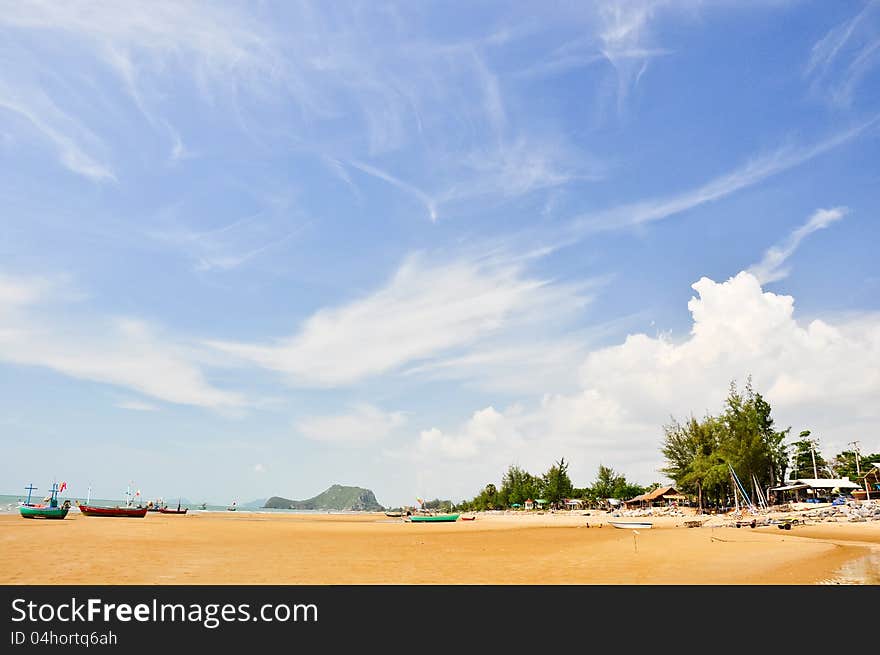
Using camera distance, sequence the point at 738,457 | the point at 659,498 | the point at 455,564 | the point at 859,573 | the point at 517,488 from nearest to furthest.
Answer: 1. the point at 859,573
2. the point at 455,564
3. the point at 738,457
4. the point at 659,498
5. the point at 517,488

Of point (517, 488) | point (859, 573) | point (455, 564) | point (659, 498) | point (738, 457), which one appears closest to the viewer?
point (859, 573)

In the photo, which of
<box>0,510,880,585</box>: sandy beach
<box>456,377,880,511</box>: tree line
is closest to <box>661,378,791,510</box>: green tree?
<box>456,377,880,511</box>: tree line

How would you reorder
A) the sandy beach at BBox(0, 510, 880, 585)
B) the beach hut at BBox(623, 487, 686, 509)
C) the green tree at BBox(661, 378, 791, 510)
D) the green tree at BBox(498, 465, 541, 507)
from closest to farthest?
1. the sandy beach at BBox(0, 510, 880, 585)
2. the green tree at BBox(661, 378, 791, 510)
3. the beach hut at BBox(623, 487, 686, 509)
4. the green tree at BBox(498, 465, 541, 507)

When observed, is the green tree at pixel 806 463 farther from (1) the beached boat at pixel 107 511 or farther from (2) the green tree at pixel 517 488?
(1) the beached boat at pixel 107 511

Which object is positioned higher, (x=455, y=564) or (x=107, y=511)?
(x=455, y=564)

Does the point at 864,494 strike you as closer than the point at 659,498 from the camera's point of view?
Yes

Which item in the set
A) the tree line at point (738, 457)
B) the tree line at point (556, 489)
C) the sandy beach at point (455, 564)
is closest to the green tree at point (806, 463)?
the tree line at point (738, 457)

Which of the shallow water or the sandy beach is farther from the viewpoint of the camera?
the sandy beach

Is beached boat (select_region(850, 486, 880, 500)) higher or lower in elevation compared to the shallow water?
lower

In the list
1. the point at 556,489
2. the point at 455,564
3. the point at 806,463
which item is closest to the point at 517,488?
the point at 556,489

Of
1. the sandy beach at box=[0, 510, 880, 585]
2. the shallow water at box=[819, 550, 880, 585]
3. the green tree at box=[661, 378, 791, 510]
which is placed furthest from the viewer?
the green tree at box=[661, 378, 791, 510]

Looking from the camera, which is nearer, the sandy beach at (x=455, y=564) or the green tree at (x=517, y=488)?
the sandy beach at (x=455, y=564)

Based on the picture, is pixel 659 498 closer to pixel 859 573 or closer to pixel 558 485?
pixel 558 485

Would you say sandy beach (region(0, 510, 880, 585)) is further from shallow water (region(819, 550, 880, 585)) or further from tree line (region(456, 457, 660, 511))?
tree line (region(456, 457, 660, 511))
